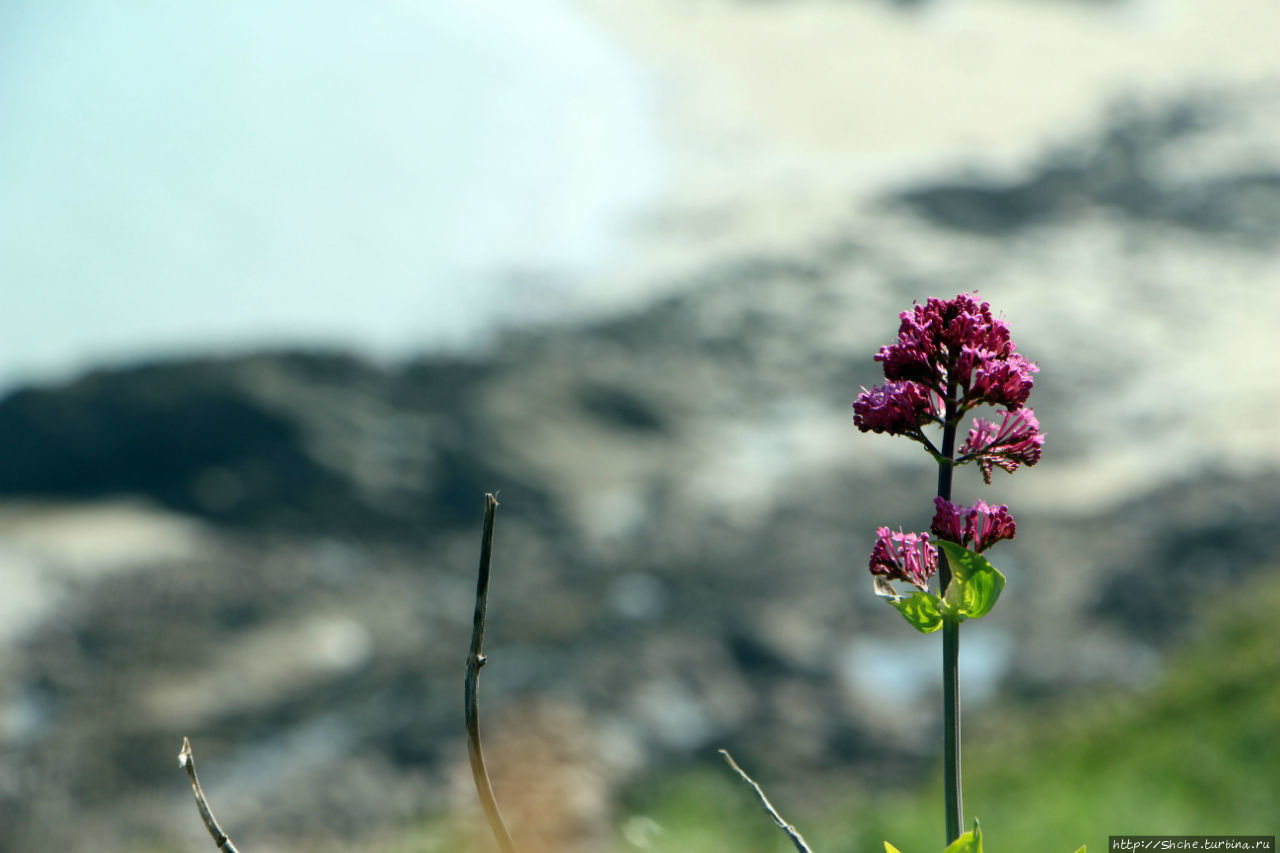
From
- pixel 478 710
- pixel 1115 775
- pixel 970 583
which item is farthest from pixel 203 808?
pixel 1115 775

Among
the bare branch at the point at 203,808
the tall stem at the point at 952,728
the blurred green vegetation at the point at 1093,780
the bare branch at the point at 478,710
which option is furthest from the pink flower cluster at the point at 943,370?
the blurred green vegetation at the point at 1093,780

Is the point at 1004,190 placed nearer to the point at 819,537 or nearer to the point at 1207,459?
the point at 1207,459

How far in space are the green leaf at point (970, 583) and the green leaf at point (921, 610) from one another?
4 centimetres

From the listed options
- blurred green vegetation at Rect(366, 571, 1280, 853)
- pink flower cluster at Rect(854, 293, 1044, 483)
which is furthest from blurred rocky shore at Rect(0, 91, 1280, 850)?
pink flower cluster at Rect(854, 293, 1044, 483)

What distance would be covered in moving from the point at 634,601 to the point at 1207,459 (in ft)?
36.7

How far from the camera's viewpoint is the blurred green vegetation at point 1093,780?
8.13 meters

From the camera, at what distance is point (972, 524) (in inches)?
54.1

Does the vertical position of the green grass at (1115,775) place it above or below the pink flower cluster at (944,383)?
above

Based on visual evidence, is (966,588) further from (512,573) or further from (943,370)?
(512,573)

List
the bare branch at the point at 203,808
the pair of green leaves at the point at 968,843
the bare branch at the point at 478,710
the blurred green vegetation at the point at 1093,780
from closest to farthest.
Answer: the bare branch at the point at 478,710, the bare branch at the point at 203,808, the pair of green leaves at the point at 968,843, the blurred green vegetation at the point at 1093,780

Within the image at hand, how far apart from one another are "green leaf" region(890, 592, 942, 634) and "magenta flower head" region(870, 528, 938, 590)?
0.07 metres

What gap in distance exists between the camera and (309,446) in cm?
2177

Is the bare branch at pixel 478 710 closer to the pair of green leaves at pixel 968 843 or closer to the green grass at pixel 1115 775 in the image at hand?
the pair of green leaves at pixel 968 843

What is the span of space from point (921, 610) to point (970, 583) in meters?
0.08
